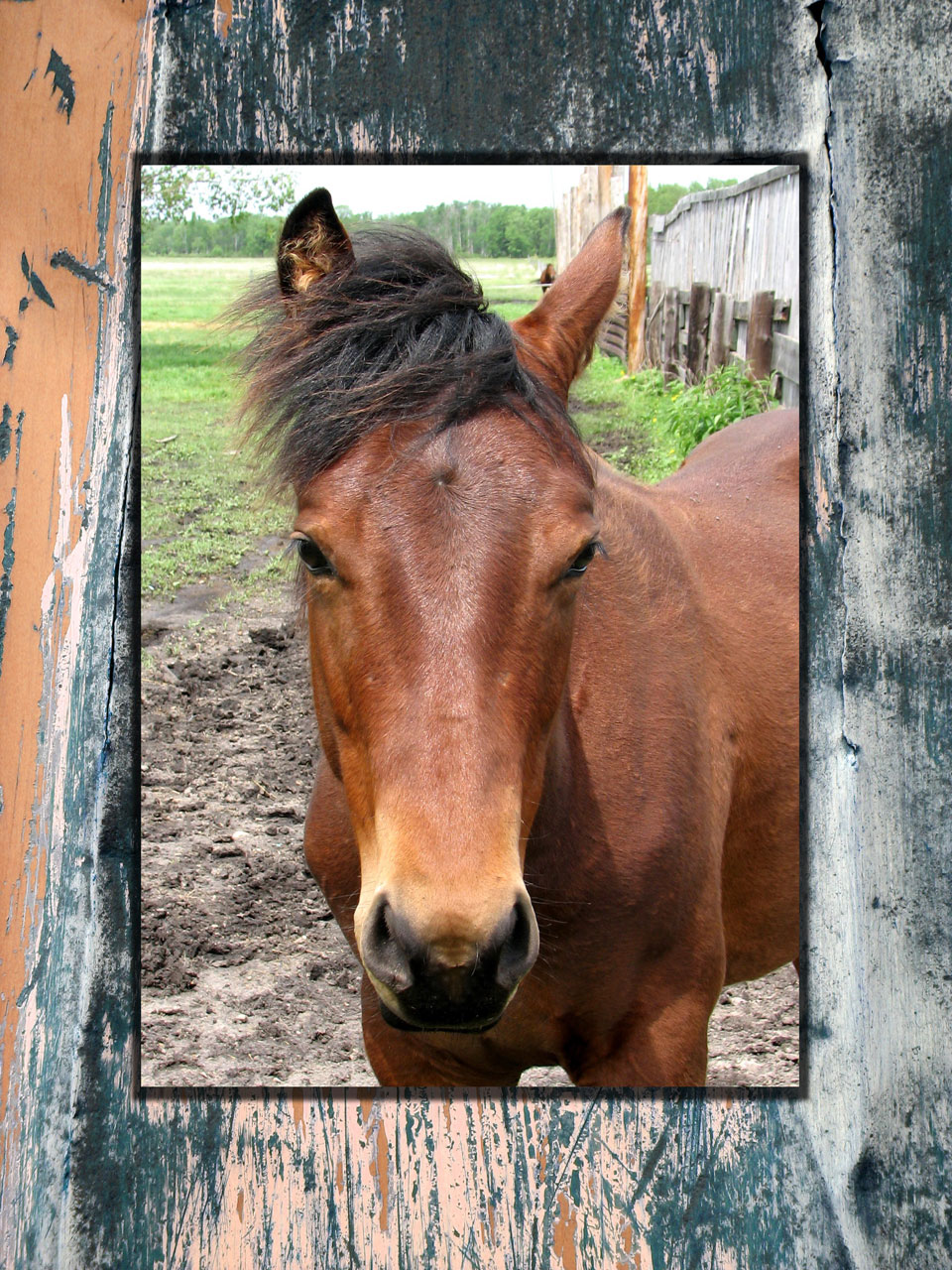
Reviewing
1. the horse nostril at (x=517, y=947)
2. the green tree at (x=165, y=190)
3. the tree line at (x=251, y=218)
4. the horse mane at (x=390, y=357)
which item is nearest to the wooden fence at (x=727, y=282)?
the tree line at (x=251, y=218)

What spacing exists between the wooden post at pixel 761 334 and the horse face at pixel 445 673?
2871 millimetres

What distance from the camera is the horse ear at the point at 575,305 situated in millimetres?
1788

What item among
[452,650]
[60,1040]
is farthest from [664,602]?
[60,1040]

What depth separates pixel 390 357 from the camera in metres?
1.59

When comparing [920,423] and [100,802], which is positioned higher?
[920,423]

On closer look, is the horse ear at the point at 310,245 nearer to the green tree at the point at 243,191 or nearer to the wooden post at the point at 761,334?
the green tree at the point at 243,191

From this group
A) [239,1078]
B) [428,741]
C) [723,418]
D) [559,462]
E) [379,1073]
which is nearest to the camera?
[428,741]

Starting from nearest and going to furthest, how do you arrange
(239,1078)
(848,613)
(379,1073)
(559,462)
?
(848,613) < (559,462) < (379,1073) < (239,1078)

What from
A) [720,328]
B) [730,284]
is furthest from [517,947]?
[720,328]

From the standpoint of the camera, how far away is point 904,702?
1.46 meters

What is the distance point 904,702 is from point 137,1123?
1.21 metres

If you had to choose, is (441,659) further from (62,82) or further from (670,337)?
(670,337)

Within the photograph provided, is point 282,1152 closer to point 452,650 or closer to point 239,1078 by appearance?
point 452,650

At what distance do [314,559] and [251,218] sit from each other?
2.34 feet
